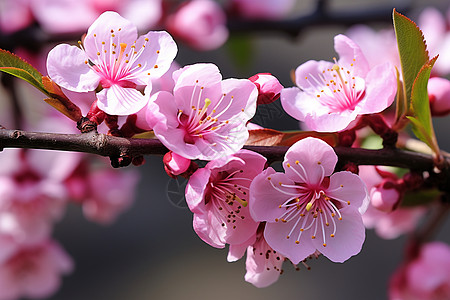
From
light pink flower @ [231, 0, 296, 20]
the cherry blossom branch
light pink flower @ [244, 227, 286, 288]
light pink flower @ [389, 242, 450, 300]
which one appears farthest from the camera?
light pink flower @ [231, 0, 296, 20]

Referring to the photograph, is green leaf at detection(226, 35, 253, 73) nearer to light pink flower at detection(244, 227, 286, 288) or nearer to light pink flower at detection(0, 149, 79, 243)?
light pink flower at detection(0, 149, 79, 243)

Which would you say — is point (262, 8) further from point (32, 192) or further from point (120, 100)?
point (120, 100)

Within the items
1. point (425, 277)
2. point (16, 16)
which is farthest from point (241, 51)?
point (425, 277)

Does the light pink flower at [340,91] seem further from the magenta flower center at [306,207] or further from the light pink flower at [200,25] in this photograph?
the light pink flower at [200,25]

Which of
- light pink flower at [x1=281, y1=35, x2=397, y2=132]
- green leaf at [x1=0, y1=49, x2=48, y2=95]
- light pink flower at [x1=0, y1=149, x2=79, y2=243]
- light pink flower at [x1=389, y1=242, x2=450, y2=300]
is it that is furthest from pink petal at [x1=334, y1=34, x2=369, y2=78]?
light pink flower at [x1=0, y1=149, x2=79, y2=243]

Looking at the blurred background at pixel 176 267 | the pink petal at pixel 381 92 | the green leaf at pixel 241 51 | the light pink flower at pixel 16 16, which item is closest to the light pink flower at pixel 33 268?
the light pink flower at pixel 16 16

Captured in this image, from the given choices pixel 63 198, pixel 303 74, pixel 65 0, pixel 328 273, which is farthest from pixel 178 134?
pixel 328 273
